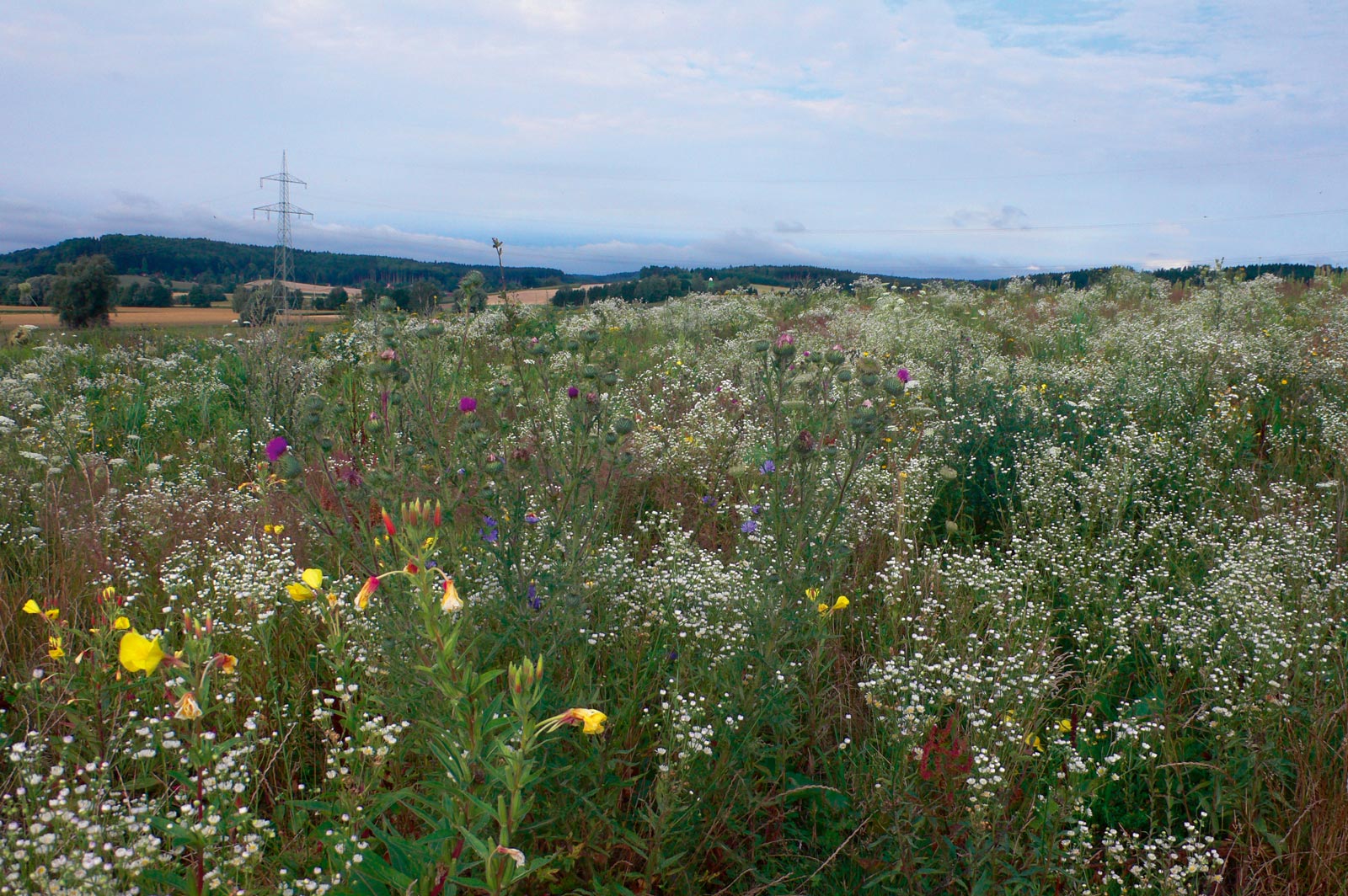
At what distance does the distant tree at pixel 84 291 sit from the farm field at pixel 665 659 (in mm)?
16022

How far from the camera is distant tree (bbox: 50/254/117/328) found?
17422mm

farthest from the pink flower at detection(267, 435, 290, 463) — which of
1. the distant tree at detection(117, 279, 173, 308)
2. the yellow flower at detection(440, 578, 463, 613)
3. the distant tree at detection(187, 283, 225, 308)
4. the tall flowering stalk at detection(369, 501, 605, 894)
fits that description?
the distant tree at detection(117, 279, 173, 308)

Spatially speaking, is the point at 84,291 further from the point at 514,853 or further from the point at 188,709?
the point at 514,853

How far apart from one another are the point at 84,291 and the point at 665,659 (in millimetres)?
21740

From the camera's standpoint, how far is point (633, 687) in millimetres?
2545

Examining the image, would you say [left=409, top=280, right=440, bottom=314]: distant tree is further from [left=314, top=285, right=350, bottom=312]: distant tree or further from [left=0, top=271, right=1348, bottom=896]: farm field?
[left=0, top=271, right=1348, bottom=896]: farm field

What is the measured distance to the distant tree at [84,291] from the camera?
1742 centimetres

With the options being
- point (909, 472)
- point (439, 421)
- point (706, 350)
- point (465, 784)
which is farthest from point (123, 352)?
point (465, 784)

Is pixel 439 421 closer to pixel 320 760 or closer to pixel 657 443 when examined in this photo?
pixel 320 760

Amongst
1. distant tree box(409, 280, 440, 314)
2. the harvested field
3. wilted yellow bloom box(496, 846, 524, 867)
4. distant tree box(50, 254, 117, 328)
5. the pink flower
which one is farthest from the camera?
distant tree box(50, 254, 117, 328)

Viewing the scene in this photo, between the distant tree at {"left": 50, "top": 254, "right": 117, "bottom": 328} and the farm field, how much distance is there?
1602 centimetres

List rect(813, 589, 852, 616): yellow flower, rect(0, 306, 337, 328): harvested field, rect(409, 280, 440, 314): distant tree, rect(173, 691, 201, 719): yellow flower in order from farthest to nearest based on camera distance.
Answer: rect(0, 306, 337, 328): harvested field
rect(409, 280, 440, 314): distant tree
rect(813, 589, 852, 616): yellow flower
rect(173, 691, 201, 719): yellow flower

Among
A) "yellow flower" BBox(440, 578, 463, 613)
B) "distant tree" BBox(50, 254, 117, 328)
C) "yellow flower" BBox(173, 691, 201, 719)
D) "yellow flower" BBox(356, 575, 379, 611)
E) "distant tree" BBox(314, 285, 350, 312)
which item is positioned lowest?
"yellow flower" BBox(173, 691, 201, 719)

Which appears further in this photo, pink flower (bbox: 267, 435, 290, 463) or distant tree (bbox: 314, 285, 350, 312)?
distant tree (bbox: 314, 285, 350, 312)
